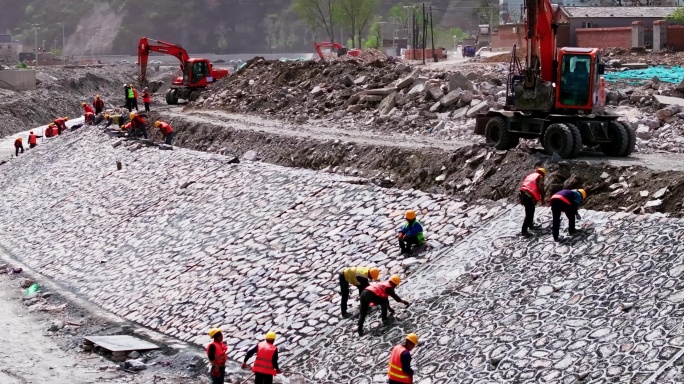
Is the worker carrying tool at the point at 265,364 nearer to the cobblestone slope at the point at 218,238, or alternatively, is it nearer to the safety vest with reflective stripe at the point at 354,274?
the cobblestone slope at the point at 218,238

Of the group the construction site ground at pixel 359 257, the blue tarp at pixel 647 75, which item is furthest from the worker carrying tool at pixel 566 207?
the blue tarp at pixel 647 75

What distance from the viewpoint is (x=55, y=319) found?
2647 cm

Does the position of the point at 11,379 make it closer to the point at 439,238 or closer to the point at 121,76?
the point at 439,238

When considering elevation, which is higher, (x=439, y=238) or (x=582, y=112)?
(x=582, y=112)

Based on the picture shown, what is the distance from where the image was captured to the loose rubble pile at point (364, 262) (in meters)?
17.1

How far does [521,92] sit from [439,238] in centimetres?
646

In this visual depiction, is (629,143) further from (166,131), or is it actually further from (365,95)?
(166,131)

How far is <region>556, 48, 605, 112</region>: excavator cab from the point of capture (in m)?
26.9

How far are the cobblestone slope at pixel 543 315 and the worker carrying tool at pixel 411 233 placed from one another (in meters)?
0.84

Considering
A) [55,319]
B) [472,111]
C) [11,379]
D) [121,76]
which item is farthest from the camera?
[121,76]

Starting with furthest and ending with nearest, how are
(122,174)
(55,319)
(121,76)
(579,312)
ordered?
(121,76), (122,174), (55,319), (579,312)

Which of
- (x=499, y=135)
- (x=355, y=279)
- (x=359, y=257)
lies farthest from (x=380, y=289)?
(x=499, y=135)

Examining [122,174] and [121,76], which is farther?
[121,76]

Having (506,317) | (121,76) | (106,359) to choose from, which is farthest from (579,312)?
(121,76)
